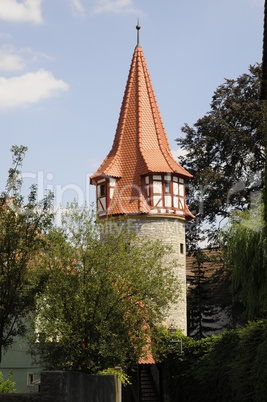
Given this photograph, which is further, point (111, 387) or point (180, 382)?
point (180, 382)

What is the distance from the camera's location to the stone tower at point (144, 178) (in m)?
35.9

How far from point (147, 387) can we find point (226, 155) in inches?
470

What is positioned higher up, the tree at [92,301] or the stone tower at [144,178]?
the stone tower at [144,178]

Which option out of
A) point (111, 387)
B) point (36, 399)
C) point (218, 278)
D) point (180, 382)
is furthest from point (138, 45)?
point (36, 399)

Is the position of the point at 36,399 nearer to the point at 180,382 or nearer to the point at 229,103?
the point at 180,382

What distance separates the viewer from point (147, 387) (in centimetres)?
3400

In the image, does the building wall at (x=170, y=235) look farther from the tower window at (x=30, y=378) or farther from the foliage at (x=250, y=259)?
the foliage at (x=250, y=259)

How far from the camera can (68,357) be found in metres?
26.2

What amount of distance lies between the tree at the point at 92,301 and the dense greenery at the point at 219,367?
1.73 m

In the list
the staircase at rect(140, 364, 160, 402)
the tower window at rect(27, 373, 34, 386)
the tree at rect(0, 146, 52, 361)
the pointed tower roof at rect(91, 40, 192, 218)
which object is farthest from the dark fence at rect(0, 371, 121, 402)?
the pointed tower roof at rect(91, 40, 192, 218)

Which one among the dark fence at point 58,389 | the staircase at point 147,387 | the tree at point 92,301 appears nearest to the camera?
the dark fence at point 58,389

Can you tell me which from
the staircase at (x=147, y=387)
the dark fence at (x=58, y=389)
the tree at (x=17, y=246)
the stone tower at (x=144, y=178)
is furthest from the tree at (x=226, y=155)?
the dark fence at (x=58, y=389)

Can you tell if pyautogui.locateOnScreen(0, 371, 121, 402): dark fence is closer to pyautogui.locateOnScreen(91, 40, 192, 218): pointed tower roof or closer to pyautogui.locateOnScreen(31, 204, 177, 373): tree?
pyautogui.locateOnScreen(31, 204, 177, 373): tree

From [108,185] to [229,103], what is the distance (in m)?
7.37
